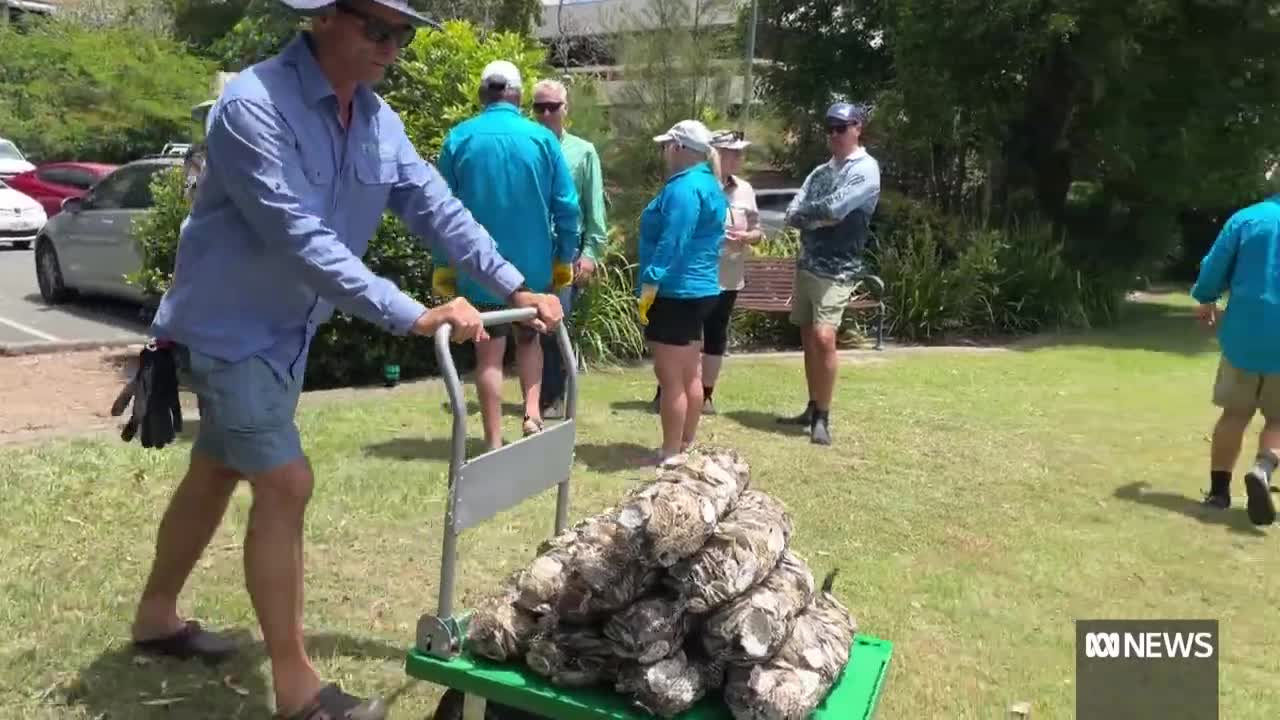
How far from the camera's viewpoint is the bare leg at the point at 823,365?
7539mm

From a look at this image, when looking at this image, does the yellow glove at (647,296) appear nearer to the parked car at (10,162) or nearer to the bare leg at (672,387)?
the bare leg at (672,387)

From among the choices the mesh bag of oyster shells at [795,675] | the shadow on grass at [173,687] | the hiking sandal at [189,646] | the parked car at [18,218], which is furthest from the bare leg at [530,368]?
the parked car at [18,218]

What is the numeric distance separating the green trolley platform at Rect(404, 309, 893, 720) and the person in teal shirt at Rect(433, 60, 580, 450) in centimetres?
262

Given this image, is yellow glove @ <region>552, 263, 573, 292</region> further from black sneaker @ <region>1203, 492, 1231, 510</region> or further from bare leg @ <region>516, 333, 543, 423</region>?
black sneaker @ <region>1203, 492, 1231, 510</region>

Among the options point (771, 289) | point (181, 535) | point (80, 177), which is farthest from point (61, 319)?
point (80, 177)

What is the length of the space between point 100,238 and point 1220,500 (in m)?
10.3

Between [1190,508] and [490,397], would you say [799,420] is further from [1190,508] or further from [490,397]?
[490,397]

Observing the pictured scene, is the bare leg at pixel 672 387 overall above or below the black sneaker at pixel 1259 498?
above

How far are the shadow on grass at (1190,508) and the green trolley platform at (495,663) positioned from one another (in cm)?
368

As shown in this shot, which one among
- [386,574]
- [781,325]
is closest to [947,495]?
[386,574]

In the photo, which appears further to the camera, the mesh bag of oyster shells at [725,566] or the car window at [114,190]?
the car window at [114,190]

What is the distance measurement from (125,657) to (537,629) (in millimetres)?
1579

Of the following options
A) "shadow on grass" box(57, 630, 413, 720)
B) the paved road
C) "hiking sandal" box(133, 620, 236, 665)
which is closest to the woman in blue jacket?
"shadow on grass" box(57, 630, 413, 720)

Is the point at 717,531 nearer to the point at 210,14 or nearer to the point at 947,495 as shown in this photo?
the point at 947,495
